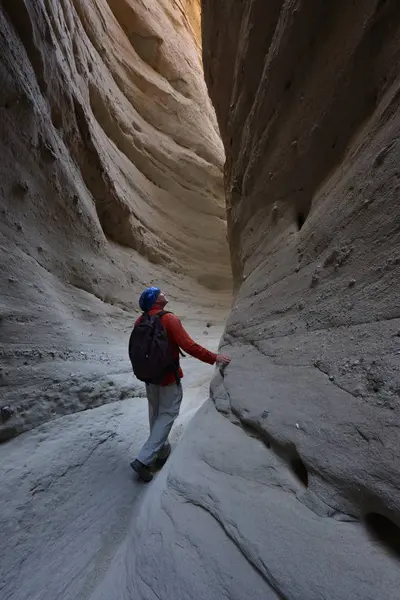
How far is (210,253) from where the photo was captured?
8391 millimetres

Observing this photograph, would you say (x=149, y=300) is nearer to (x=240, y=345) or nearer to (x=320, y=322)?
(x=240, y=345)

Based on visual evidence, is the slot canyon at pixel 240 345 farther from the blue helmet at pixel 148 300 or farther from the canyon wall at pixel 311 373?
the blue helmet at pixel 148 300

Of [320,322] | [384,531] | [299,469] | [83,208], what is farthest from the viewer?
[83,208]

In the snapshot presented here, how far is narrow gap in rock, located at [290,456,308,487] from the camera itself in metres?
1.49

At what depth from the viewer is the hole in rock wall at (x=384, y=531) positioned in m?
1.08

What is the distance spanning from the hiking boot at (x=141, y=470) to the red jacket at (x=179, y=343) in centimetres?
55

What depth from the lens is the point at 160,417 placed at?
251 cm

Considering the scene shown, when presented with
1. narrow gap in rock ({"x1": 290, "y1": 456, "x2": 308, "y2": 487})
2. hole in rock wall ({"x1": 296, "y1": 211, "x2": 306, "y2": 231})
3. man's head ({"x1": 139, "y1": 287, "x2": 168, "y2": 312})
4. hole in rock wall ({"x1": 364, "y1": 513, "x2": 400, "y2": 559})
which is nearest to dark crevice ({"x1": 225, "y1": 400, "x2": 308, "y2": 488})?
narrow gap in rock ({"x1": 290, "y1": 456, "x2": 308, "y2": 487})

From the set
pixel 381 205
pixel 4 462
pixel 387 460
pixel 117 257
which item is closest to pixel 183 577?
pixel 387 460

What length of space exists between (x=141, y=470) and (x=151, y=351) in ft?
2.70

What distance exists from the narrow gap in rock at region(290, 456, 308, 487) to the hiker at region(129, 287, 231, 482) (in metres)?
0.98

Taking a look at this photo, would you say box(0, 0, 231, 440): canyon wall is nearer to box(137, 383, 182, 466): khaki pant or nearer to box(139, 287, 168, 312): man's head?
box(137, 383, 182, 466): khaki pant

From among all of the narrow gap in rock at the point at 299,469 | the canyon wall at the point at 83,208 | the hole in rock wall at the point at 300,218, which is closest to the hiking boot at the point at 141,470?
→ the canyon wall at the point at 83,208

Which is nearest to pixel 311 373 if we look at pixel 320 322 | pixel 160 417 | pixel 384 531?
pixel 320 322
